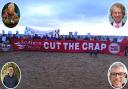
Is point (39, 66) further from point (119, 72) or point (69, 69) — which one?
point (119, 72)

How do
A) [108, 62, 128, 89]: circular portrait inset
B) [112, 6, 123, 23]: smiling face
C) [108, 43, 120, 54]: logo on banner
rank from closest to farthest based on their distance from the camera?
[112, 6, 123, 23]: smiling face
[108, 62, 128, 89]: circular portrait inset
[108, 43, 120, 54]: logo on banner

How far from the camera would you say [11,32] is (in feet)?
9.01

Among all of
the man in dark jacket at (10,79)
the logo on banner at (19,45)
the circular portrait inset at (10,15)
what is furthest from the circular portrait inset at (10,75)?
the circular portrait inset at (10,15)

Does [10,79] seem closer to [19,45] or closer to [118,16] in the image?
[19,45]

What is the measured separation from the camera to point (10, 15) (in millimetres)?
2715

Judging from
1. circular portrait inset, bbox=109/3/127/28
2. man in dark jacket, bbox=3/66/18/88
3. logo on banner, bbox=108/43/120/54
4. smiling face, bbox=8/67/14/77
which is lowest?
man in dark jacket, bbox=3/66/18/88

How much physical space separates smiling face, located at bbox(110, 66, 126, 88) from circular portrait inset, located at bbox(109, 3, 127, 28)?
0.38 m

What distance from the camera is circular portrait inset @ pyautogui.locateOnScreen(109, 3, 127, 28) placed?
256cm

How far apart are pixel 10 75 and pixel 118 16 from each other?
1005 millimetres

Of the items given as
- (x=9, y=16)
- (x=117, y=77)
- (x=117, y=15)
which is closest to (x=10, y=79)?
(x=9, y=16)

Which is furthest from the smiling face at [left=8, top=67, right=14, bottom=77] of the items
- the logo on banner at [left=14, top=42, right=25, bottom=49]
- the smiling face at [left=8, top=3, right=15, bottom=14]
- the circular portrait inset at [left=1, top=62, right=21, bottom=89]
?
the smiling face at [left=8, top=3, right=15, bottom=14]

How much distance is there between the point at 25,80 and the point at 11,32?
0.98 metres

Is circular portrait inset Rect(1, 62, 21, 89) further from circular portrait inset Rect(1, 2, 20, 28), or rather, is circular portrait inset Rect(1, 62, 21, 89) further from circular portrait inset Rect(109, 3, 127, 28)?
circular portrait inset Rect(109, 3, 127, 28)

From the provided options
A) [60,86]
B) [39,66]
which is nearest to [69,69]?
[60,86]
